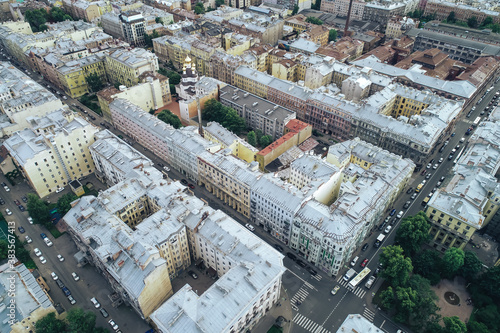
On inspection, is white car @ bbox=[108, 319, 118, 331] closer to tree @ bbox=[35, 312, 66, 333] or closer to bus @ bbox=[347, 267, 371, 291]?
tree @ bbox=[35, 312, 66, 333]

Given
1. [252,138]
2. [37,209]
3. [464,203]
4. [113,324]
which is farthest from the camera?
[252,138]

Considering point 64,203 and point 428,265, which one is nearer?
point 428,265

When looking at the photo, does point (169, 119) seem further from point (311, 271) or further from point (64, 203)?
point (311, 271)

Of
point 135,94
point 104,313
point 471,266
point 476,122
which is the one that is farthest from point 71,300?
point 476,122

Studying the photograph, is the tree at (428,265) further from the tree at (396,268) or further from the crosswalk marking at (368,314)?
the crosswalk marking at (368,314)

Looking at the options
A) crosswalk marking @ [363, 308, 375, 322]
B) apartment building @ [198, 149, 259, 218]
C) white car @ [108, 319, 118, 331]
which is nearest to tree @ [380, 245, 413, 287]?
crosswalk marking @ [363, 308, 375, 322]

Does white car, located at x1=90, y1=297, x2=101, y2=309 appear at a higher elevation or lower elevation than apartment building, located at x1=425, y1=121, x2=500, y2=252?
lower

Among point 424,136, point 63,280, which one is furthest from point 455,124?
point 63,280
